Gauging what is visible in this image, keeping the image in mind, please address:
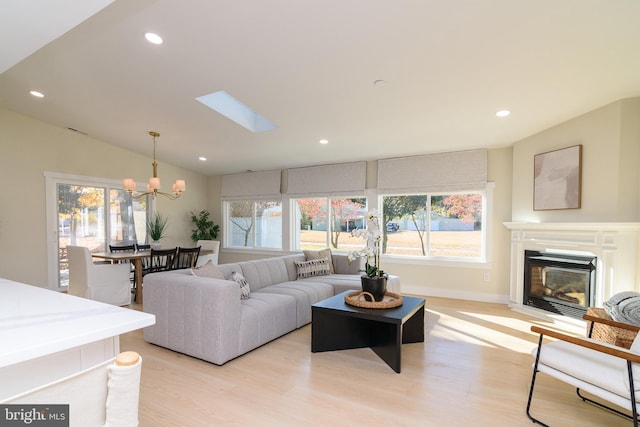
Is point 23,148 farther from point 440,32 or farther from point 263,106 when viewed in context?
point 440,32

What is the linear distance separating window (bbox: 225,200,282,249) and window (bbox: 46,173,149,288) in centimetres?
184

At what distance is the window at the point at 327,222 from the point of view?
594 cm

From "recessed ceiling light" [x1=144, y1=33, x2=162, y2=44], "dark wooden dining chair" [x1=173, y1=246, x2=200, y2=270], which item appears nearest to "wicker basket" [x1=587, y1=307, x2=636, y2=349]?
"recessed ceiling light" [x1=144, y1=33, x2=162, y2=44]

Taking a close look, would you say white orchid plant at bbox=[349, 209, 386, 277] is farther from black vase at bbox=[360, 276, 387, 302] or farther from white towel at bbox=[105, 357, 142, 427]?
white towel at bbox=[105, 357, 142, 427]

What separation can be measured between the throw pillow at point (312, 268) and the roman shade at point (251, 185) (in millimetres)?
2422

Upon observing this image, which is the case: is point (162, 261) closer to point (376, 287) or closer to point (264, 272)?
point (264, 272)

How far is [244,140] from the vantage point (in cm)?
502

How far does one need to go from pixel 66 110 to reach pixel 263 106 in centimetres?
308

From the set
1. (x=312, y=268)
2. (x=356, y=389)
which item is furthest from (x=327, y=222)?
(x=356, y=389)

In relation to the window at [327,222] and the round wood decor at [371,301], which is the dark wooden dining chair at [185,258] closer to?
the window at [327,222]

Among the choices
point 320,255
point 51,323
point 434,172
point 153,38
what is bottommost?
point 320,255

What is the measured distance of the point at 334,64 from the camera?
9.09 ft

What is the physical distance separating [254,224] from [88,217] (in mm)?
3117

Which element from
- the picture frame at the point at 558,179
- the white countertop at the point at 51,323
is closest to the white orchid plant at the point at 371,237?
the white countertop at the point at 51,323
